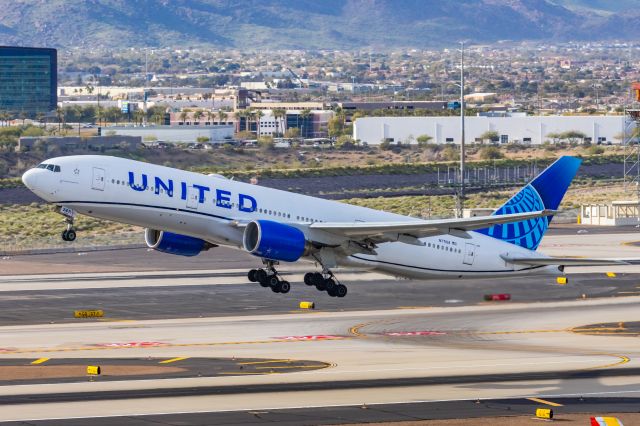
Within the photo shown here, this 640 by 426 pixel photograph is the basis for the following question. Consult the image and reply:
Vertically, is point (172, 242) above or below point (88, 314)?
above

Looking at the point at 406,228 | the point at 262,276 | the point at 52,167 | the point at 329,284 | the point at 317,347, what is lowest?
the point at 317,347

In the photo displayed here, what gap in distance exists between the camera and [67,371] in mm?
83938

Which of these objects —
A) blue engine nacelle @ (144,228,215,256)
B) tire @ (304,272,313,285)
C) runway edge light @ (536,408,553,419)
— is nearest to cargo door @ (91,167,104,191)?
blue engine nacelle @ (144,228,215,256)

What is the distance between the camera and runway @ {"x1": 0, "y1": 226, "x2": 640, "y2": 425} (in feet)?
240

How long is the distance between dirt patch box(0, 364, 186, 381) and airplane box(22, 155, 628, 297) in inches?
282

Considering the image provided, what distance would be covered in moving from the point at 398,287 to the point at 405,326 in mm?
17237

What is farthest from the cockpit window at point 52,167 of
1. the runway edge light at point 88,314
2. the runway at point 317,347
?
the runway edge light at point 88,314

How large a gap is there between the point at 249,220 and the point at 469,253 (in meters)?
19.6

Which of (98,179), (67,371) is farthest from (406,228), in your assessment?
(67,371)

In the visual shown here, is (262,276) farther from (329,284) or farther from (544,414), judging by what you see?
(544,414)

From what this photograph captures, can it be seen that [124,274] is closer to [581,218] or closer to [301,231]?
[301,231]

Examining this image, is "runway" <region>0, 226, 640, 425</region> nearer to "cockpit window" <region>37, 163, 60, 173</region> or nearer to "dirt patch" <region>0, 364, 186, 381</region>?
"dirt patch" <region>0, 364, 186, 381</region>

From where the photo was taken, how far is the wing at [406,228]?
8012cm

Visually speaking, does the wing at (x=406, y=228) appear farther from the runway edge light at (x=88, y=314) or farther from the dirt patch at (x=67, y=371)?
the runway edge light at (x=88, y=314)
